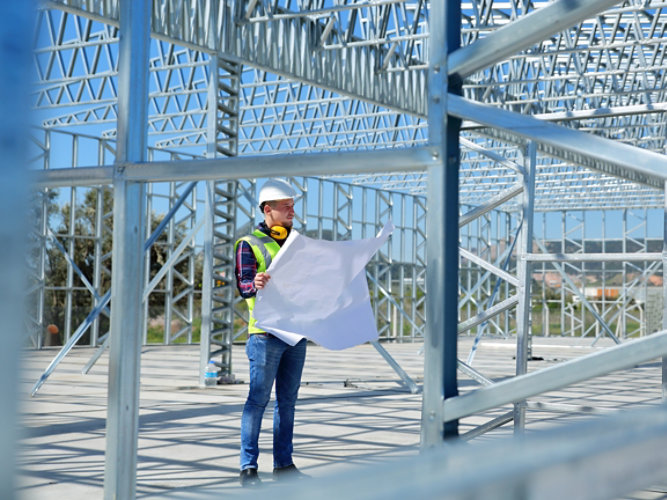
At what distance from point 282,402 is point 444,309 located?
290cm

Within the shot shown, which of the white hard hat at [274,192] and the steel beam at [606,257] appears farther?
the steel beam at [606,257]

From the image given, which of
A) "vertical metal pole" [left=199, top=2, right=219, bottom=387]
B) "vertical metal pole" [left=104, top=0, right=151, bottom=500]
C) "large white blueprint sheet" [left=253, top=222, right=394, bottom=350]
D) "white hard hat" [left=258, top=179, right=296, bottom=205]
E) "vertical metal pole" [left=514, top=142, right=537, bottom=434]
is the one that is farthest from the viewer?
"vertical metal pole" [left=199, top=2, right=219, bottom=387]

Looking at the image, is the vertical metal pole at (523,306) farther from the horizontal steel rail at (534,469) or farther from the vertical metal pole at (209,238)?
the vertical metal pole at (209,238)

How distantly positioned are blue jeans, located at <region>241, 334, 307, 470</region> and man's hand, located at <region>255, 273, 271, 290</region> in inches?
14.3

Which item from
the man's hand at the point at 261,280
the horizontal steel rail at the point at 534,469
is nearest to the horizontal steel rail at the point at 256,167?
the man's hand at the point at 261,280

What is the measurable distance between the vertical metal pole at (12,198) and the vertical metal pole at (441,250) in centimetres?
216

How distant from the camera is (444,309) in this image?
347 cm

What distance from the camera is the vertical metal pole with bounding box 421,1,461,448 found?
3479 mm

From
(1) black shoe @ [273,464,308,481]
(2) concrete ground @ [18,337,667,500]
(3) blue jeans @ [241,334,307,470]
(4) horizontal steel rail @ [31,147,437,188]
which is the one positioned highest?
(4) horizontal steel rail @ [31,147,437,188]

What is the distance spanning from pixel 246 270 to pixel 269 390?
0.76 m

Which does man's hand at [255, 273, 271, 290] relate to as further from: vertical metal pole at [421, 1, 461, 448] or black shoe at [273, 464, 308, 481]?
vertical metal pole at [421, 1, 461, 448]

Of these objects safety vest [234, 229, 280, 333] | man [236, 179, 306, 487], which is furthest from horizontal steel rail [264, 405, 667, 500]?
safety vest [234, 229, 280, 333]

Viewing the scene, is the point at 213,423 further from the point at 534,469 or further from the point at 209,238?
the point at 534,469

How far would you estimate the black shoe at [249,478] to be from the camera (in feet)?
19.7
